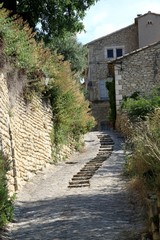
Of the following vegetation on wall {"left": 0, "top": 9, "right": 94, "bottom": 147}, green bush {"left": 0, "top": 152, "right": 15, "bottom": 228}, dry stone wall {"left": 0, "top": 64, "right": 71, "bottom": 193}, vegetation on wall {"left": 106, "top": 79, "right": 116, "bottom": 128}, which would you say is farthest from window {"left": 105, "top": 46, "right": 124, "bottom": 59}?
green bush {"left": 0, "top": 152, "right": 15, "bottom": 228}

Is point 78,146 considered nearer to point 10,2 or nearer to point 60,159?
point 60,159

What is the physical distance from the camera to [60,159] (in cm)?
1708

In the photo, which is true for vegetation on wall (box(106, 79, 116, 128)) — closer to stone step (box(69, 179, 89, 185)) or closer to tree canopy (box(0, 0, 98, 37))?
tree canopy (box(0, 0, 98, 37))

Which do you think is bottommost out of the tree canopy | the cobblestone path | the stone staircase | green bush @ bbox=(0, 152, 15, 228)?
the stone staircase

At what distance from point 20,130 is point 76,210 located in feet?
14.6

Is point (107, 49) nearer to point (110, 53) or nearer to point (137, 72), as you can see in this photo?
point (110, 53)

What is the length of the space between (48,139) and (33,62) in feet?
10.6

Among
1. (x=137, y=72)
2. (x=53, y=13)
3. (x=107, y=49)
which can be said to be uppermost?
(x=53, y=13)

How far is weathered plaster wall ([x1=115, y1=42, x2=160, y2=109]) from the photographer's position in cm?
2580

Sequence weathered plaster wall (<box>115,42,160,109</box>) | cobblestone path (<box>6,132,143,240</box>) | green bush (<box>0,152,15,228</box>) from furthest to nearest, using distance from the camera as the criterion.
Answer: weathered plaster wall (<box>115,42,160,109</box>) → green bush (<box>0,152,15,228</box>) → cobblestone path (<box>6,132,143,240</box>)

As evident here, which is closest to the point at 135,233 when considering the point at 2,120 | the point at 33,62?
the point at 2,120

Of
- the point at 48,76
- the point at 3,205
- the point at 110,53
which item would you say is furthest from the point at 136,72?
the point at 3,205

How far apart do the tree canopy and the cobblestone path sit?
8.35 metres

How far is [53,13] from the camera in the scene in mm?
Answer: 18953
